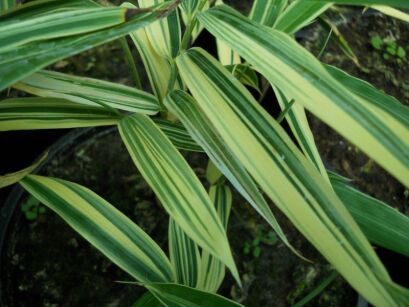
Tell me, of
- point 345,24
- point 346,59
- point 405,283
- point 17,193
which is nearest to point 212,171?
point 17,193

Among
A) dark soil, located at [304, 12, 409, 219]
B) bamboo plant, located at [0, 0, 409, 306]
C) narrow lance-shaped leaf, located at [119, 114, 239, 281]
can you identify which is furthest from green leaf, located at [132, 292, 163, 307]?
dark soil, located at [304, 12, 409, 219]

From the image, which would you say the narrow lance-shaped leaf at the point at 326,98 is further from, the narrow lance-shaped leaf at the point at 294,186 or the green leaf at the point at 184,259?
the green leaf at the point at 184,259

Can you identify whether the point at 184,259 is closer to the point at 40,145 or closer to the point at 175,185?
the point at 175,185

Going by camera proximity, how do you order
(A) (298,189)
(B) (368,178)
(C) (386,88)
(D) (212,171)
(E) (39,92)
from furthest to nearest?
(C) (386,88) < (B) (368,178) < (D) (212,171) < (E) (39,92) < (A) (298,189)

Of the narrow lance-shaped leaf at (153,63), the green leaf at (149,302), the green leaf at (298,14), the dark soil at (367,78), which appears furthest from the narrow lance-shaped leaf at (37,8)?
the dark soil at (367,78)

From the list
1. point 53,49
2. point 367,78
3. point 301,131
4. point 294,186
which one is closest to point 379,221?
point 301,131

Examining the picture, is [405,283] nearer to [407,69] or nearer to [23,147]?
[407,69]

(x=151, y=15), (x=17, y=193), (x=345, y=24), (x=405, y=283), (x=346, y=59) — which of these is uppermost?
(x=151, y=15)
